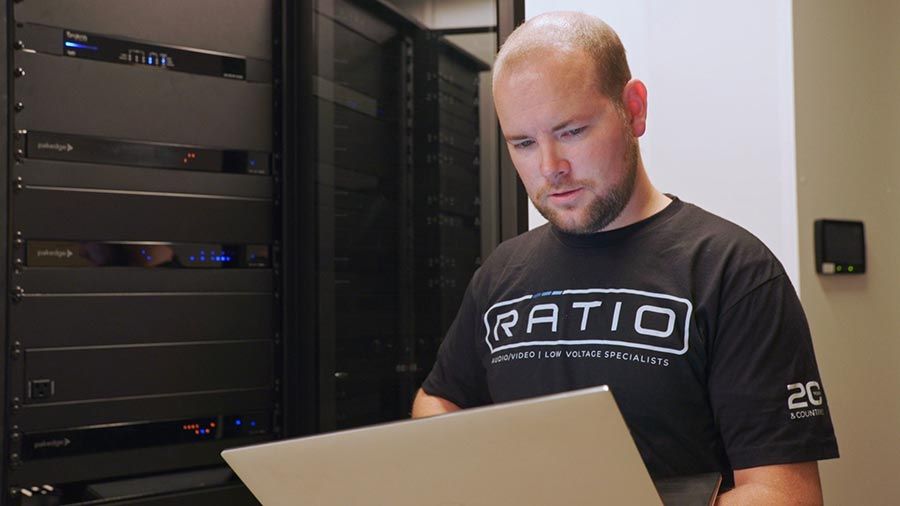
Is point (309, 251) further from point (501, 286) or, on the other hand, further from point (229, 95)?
point (501, 286)

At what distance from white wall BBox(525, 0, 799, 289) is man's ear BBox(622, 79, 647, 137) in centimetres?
70

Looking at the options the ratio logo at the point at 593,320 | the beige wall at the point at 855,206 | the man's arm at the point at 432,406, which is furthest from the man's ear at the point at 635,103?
the beige wall at the point at 855,206

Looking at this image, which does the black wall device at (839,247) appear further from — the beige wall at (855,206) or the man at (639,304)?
the man at (639,304)

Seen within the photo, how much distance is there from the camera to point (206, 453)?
6.91 ft

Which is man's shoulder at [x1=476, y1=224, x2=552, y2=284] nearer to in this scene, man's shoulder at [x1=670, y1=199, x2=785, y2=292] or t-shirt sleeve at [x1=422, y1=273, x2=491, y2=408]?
t-shirt sleeve at [x1=422, y1=273, x2=491, y2=408]

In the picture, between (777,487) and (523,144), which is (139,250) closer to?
(523,144)

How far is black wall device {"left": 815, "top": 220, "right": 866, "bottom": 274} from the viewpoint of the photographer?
6.31ft

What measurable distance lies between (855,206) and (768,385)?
45.0 inches

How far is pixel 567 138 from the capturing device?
1.23 m

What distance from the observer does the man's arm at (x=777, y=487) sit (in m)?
1.08

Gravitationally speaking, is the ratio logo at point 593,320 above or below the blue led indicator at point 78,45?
below

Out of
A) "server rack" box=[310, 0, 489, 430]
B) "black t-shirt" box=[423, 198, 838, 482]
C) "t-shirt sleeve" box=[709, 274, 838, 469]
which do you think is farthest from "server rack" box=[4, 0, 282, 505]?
"t-shirt sleeve" box=[709, 274, 838, 469]

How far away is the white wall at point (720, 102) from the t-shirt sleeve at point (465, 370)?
69 cm

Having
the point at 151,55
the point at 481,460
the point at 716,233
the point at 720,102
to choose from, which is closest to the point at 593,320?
the point at 716,233
